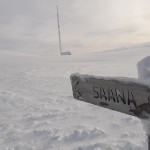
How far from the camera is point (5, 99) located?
17.7ft

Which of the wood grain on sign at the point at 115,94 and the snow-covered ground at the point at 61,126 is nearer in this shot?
the wood grain on sign at the point at 115,94

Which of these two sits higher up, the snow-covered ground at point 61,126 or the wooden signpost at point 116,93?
the wooden signpost at point 116,93

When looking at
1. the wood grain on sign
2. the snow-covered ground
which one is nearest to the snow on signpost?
the wood grain on sign

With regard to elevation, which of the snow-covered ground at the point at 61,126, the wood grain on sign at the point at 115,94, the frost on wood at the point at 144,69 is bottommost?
the snow-covered ground at the point at 61,126

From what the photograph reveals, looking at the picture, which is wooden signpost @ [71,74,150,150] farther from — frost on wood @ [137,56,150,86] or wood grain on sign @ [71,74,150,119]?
frost on wood @ [137,56,150,86]

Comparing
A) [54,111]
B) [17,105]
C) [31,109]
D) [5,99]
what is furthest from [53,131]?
[5,99]

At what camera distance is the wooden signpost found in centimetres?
123

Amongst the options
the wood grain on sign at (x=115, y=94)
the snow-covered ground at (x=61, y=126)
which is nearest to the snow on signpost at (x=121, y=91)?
the wood grain on sign at (x=115, y=94)

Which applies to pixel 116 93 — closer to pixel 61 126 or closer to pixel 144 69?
pixel 144 69

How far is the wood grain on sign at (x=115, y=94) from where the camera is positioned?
48.5 inches

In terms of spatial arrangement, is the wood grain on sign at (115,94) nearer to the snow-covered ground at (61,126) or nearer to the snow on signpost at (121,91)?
the snow on signpost at (121,91)

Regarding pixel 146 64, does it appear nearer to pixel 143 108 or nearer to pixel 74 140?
pixel 143 108

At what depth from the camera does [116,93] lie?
136 cm

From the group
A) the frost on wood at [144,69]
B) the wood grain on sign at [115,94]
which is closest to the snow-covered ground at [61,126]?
the wood grain on sign at [115,94]
